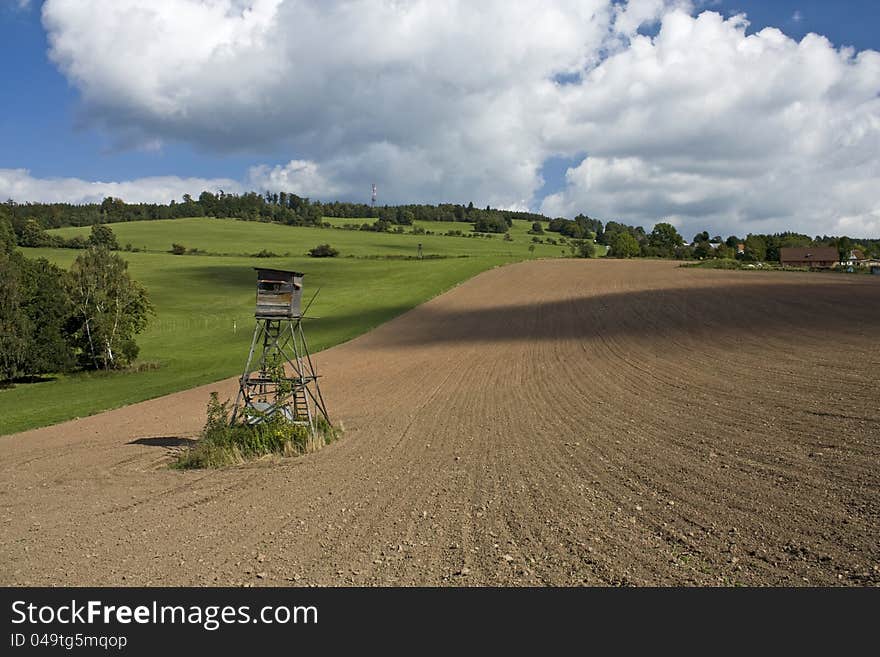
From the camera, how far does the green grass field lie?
35.6 meters

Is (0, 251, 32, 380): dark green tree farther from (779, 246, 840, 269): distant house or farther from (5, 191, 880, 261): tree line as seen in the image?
(779, 246, 840, 269): distant house

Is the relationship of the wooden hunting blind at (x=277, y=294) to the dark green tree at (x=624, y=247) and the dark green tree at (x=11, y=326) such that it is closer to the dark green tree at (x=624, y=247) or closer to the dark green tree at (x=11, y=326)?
the dark green tree at (x=11, y=326)

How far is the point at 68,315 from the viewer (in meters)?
45.1

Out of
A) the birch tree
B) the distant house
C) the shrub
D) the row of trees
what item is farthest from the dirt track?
the distant house

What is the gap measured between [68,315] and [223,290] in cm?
2883

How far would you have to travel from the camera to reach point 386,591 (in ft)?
25.8

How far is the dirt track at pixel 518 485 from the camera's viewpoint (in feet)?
28.1

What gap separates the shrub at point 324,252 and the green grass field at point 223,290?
2.21m

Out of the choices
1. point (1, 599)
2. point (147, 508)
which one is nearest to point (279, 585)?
point (1, 599)

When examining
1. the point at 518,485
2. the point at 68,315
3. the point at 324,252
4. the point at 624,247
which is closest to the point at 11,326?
the point at 68,315

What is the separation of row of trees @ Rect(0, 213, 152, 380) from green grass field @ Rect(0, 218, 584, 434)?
161 cm

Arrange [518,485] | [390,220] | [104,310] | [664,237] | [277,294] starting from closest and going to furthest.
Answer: [518,485], [277,294], [104,310], [664,237], [390,220]

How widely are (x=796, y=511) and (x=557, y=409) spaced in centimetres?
1020

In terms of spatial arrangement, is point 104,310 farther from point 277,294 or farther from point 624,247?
point 624,247
